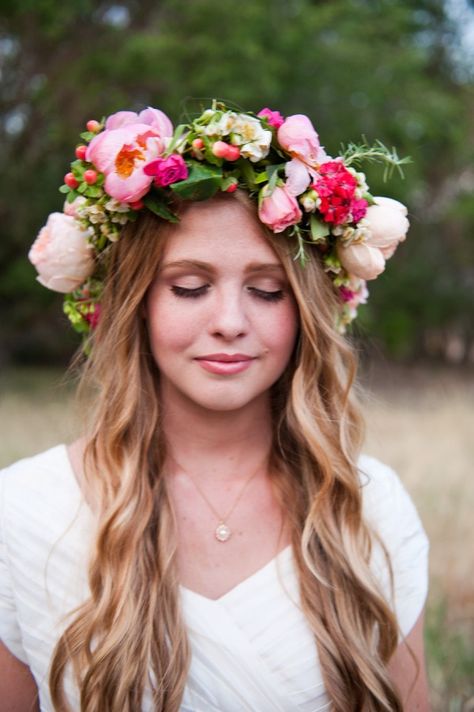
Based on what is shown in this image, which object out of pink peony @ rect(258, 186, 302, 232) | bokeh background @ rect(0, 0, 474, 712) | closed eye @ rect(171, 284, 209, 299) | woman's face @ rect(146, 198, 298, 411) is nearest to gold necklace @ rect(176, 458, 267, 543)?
woman's face @ rect(146, 198, 298, 411)

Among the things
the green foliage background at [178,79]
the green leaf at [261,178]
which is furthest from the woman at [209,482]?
the green foliage background at [178,79]

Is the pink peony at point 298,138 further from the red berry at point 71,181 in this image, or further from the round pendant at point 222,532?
the round pendant at point 222,532

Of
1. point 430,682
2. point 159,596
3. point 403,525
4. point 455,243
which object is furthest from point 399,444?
point 455,243

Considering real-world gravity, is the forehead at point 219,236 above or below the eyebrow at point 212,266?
above

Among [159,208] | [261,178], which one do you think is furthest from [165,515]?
[261,178]

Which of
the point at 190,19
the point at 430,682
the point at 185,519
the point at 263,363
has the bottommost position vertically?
the point at 430,682

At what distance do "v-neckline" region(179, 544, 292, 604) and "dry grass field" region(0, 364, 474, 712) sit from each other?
0.52 m

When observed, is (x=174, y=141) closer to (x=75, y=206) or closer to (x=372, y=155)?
(x=75, y=206)

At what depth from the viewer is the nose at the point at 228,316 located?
6.06 ft

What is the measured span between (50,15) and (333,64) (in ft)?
11.2

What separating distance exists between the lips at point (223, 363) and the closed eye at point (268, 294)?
16cm

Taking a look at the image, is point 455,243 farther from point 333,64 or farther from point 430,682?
point 430,682

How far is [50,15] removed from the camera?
27.1ft

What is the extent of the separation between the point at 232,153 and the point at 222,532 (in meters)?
0.99
